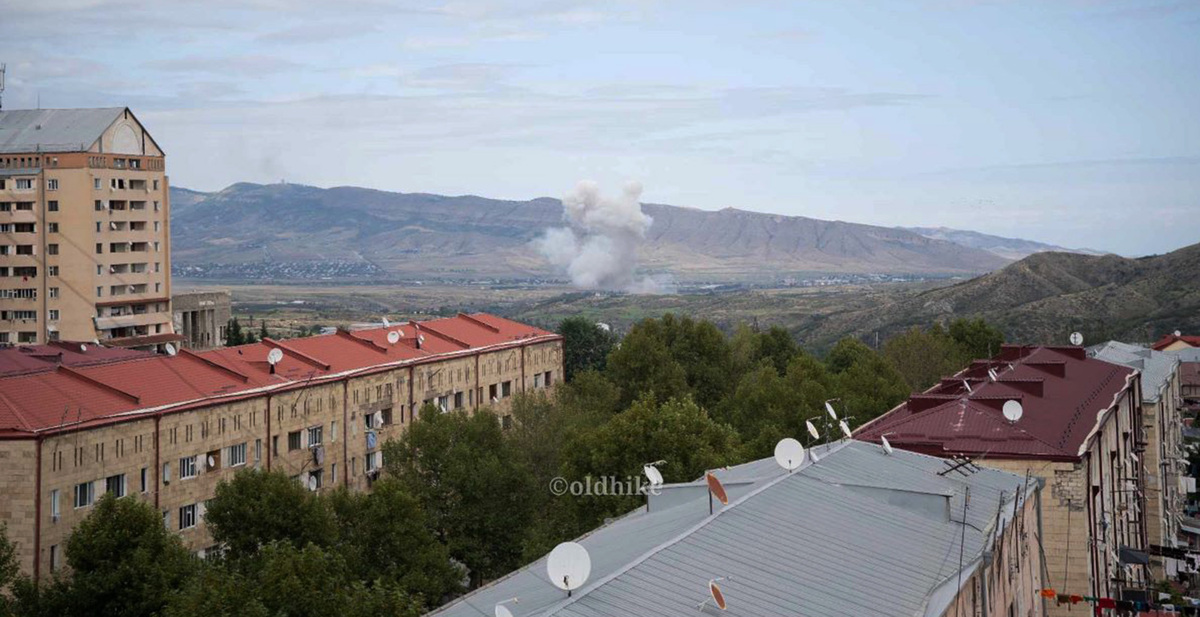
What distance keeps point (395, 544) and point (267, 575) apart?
36.8 feet

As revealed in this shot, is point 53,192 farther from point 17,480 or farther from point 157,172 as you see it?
point 17,480

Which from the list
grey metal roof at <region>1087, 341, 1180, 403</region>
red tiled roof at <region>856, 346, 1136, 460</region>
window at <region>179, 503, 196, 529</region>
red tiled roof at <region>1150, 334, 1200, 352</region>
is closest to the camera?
red tiled roof at <region>856, 346, 1136, 460</region>

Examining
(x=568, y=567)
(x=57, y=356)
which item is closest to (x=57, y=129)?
(x=57, y=356)

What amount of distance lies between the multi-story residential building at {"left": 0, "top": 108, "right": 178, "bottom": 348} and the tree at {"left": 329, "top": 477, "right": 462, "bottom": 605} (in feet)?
222

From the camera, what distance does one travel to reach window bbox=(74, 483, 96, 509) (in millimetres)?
42562

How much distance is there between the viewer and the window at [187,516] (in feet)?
159

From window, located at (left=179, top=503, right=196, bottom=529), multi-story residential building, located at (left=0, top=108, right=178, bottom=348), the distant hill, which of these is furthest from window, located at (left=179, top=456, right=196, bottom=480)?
the distant hill

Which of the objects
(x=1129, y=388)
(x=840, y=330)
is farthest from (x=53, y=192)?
(x=840, y=330)

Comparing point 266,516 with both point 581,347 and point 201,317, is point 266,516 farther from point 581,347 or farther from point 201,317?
point 201,317

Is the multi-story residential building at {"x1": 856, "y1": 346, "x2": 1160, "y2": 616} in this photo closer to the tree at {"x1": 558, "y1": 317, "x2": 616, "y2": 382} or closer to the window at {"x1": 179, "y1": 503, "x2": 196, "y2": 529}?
the window at {"x1": 179, "y1": 503, "x2": 196, "y2": 529}

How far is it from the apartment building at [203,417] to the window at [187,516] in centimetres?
4

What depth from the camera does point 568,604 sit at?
18.8 m

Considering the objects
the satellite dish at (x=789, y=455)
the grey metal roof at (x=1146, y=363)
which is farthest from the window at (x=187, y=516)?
the grey metal roof at (x=1146, y=363)

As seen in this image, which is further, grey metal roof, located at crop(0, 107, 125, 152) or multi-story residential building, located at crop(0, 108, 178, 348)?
grey metal roof, located at crop(0, 107, 125, 152)
